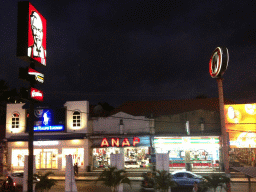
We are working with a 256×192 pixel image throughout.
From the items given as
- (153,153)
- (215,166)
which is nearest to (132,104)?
(153,153)

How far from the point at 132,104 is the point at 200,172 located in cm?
1625

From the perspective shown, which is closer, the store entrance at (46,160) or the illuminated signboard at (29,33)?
the illuminated signboard at (29,33)

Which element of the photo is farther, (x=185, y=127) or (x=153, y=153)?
(x=185, y=127)

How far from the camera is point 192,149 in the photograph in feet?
98.3

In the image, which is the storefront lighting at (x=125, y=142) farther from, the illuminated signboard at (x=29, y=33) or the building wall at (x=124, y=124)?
the illuminated signboard at (x=29, y=33)

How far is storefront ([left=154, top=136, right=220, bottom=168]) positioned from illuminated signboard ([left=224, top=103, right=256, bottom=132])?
7.81 ft

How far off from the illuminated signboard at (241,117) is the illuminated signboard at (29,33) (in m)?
21.8

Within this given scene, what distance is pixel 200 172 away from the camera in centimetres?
2780

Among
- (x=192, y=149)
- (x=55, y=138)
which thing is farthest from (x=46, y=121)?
(x=192, y=149)

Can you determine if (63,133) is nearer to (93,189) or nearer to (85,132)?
(85,132)

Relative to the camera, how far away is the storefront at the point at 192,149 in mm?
29594

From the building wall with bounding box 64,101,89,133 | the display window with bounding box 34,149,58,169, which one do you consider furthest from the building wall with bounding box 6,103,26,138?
the building wall with bounding box 64,101,89,133

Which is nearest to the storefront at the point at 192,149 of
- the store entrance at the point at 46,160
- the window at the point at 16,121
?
the store entrance at the point at 46,160

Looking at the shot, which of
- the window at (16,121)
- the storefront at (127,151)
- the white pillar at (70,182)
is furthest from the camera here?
the window at (16,121)
